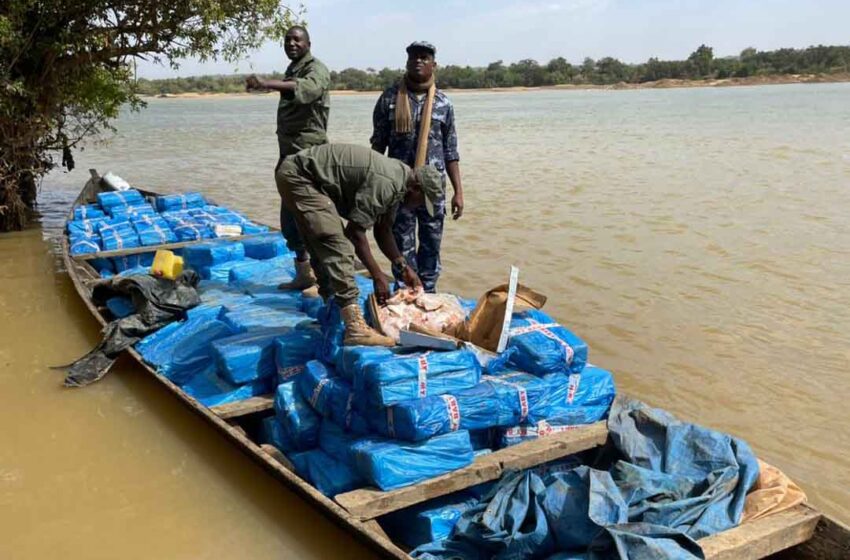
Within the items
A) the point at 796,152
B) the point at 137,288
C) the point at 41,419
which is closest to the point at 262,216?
the point at 137,288

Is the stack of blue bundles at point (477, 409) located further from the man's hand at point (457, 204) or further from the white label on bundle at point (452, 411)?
the man's hand at point (457, 204)

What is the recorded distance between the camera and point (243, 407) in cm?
454

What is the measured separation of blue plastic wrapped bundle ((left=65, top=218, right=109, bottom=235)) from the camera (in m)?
9.01

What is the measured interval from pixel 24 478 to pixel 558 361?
11.0 feet

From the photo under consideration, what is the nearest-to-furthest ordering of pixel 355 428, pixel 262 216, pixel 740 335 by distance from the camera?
pixel 355 428 < pixel 740 335 < pixel 262 216

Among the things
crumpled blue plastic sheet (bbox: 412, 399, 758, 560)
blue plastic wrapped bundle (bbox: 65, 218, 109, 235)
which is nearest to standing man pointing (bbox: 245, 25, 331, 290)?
crumpled blue plastic sheet (bbox: 412, 399, 758, 560)

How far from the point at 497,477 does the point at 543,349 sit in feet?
2.63

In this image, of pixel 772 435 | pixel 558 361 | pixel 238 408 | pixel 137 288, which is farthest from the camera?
pixel 137 288

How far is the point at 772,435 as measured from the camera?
5.02 metres

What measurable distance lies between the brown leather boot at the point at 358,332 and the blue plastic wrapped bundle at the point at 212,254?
3.17 m

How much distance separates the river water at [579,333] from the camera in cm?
417

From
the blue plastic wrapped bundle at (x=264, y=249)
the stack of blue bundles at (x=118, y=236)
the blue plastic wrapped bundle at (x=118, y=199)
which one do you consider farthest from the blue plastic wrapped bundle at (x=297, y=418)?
the blue plastic wrapped bundle at (x=118, y=199)

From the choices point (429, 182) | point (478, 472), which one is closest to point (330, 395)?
point (478, 472)

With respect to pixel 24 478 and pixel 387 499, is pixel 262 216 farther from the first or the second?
pixel 387 499
